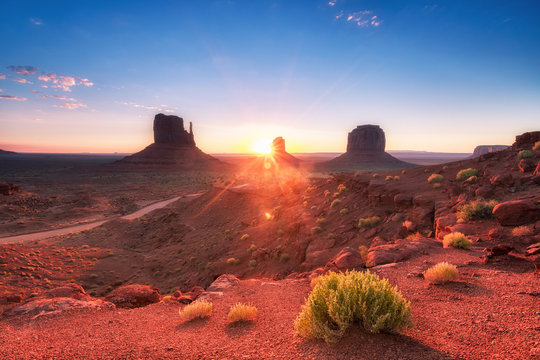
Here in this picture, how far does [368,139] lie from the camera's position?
11762 cm

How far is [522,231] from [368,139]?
11912cm

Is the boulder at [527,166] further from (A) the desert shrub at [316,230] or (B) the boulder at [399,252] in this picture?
(A) the desert shrub at [316,230]

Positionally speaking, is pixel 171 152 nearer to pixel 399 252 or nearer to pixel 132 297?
pixel 132 297

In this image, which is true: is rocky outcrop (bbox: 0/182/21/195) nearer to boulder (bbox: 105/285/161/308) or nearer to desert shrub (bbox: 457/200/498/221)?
boulder (bbox: 105/285/161/308)

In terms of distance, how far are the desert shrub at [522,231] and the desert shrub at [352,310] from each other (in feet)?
20.8

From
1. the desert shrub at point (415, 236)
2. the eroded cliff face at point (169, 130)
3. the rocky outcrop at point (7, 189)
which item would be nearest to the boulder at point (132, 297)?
the desert shrub at point (415, 236)

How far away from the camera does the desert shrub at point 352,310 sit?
328 centimetres

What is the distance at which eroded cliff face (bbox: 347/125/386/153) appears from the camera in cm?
11762

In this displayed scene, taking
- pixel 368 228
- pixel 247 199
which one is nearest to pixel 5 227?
pixel 247 199

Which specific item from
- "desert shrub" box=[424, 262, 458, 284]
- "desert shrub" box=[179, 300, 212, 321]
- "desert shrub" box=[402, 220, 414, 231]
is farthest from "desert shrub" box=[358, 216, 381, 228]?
"desert shrub" box=[179, 300, 212, 321]

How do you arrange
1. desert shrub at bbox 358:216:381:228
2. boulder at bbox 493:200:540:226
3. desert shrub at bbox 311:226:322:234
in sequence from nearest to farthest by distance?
boulder at bbox 493:200:540:226
desert shrub at bbox 358:216:381:228
desert shrub at bbox 311:226:322:234

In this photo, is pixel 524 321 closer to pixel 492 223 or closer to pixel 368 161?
pixel 492 223

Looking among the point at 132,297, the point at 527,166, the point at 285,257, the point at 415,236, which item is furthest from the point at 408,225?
the point at 132,297

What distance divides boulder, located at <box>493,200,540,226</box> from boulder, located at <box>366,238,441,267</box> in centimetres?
204
